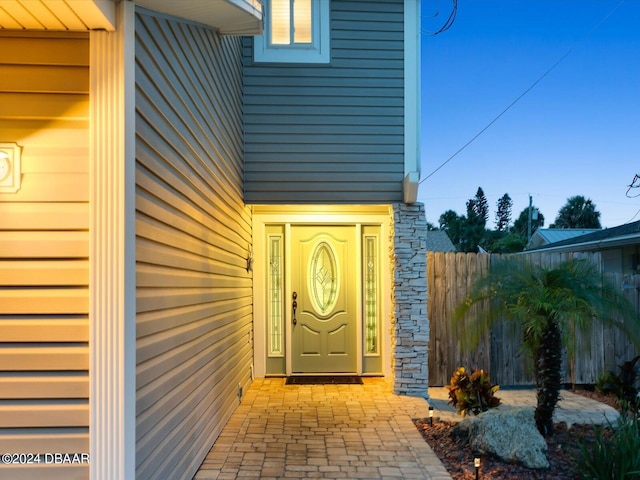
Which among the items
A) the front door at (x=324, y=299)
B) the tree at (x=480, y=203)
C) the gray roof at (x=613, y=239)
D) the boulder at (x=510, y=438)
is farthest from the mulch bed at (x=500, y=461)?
the tree at (x=480, y=203)

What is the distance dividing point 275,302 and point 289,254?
0.71m

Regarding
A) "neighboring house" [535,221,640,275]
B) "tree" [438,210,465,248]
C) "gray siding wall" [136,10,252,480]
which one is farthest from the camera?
"tree" [438,210,465,248]

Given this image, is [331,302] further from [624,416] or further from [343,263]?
[624,416]

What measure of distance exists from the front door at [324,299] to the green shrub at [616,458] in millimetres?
3517

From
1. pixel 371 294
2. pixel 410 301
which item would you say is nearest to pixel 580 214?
pixel 371 294

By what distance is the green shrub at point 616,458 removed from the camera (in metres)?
2.76

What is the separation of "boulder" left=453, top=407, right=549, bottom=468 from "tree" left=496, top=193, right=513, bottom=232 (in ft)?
136

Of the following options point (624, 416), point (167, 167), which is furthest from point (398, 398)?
point (167, 167)

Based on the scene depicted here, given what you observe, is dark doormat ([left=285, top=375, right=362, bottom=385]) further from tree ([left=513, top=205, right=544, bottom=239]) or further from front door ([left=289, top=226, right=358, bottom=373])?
tree ([left=513, top=205, right=544, bottom=239])

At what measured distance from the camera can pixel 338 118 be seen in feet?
18.1

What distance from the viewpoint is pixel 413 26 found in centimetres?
548

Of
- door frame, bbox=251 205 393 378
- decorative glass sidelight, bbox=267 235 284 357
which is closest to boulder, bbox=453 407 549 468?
door frame, bbox=251 205 393 378

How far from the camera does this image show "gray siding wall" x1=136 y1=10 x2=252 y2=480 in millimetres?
2230

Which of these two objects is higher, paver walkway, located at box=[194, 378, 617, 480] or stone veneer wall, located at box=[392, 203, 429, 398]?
stone veneer wall, located at box=[392, 203, 429, 398]
